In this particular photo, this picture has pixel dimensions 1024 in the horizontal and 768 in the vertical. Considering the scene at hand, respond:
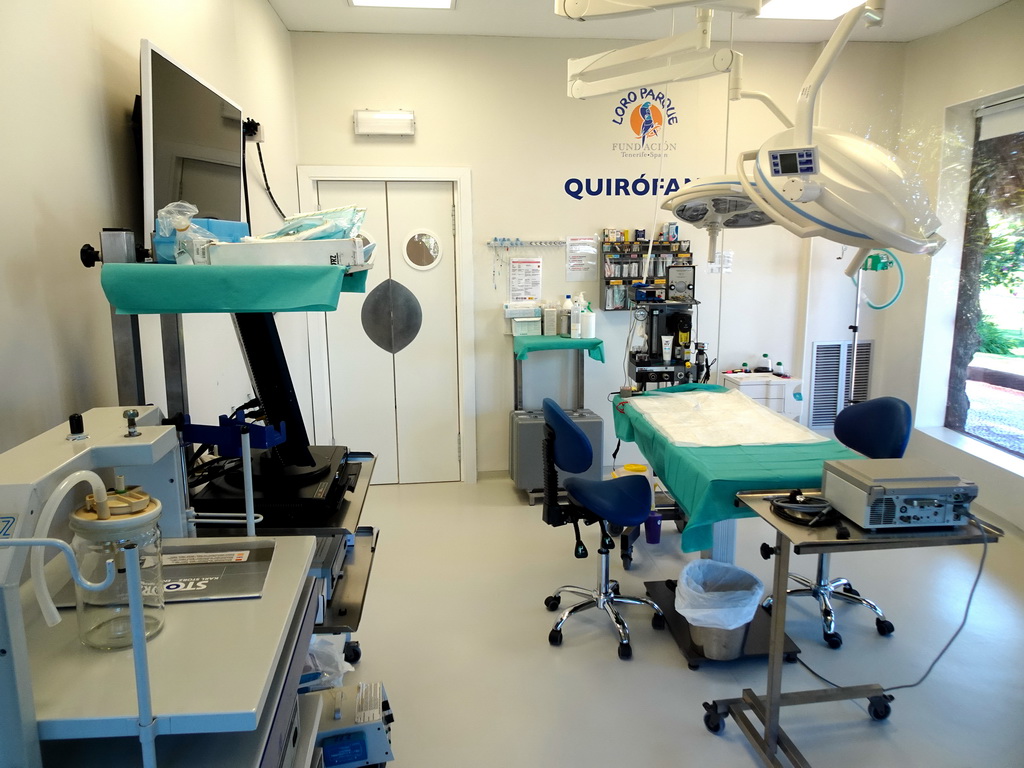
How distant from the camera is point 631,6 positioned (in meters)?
1.89

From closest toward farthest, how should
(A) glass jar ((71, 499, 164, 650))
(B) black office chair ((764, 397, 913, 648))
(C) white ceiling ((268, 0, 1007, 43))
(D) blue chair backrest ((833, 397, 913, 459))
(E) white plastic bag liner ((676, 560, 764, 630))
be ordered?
(A) glass jar ((71, 499, 164, 650)), (E) white plastic bag liner ((676, 560, 764, 630)), (B) black office chair ((764, 397, 913, 648)), (D) blue chair backrest ((833, 397, 913, 459)), (C) white ceiling ((268, 0, 1007, 43))

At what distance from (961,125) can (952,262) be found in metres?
0.86

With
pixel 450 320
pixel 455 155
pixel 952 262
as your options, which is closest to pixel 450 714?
pixel 450 320

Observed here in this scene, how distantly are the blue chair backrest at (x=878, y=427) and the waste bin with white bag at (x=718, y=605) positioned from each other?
90cm

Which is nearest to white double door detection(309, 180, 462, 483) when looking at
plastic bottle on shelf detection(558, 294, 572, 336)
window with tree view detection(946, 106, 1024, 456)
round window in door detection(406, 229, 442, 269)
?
round window in door detection(406, 229, 442, 269)

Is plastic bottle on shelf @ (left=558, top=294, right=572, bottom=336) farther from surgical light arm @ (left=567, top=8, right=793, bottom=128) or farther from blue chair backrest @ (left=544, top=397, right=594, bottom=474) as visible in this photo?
surgical light arm @ (left=567, top=8, right=793, bottom=128)

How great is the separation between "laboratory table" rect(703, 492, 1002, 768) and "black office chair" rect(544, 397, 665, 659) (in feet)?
1.70

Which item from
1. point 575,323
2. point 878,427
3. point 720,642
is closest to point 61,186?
point 720,642

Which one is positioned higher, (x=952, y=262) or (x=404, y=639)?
(x=952, y=262)

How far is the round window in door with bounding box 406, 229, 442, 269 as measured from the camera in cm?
434

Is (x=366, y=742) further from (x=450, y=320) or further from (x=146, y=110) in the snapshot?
(x=450, y=320)

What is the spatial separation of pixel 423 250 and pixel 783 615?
10.5ft

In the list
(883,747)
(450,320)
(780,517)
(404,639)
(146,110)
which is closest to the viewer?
(146,110)

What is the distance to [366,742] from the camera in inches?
68.0
